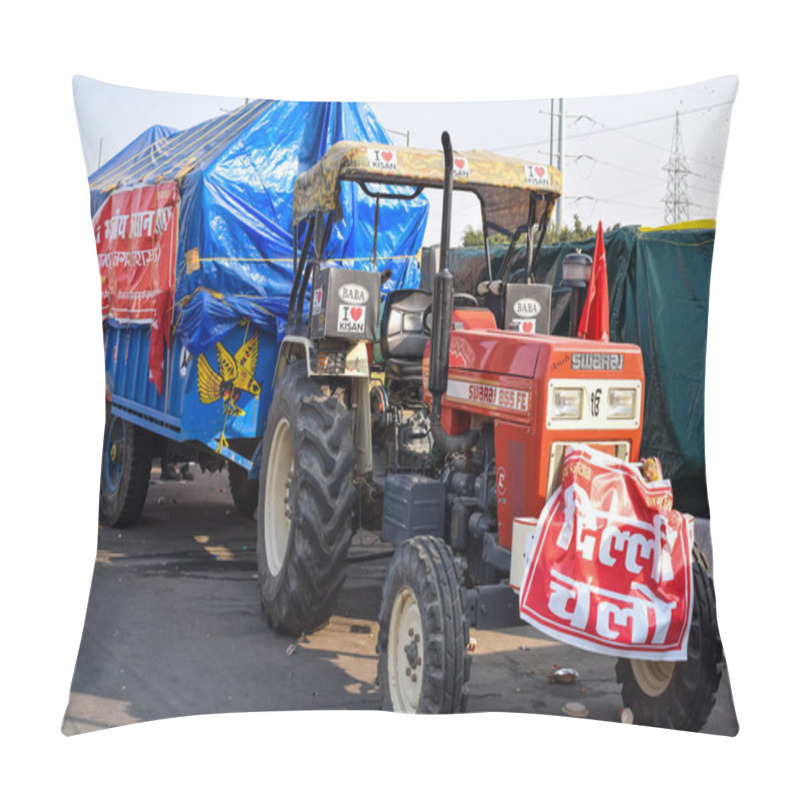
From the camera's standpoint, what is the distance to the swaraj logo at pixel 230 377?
4801 millimetres

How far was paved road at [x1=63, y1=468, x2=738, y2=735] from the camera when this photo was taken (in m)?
3.47

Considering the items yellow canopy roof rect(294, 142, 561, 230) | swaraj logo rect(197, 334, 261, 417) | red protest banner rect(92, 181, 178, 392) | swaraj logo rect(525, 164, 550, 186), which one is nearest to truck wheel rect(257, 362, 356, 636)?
swaraj logo rect(197, 334, 261, 417)

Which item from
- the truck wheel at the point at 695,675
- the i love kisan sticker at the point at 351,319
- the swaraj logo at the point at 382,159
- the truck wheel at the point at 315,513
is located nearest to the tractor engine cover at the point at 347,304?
the i love kisan sticker at the point at 351,319

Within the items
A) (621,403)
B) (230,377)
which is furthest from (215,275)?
(621,403)

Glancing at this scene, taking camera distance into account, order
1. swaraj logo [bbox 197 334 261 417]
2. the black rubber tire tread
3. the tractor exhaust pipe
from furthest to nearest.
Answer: the black rubber tire tread → swaraj logo [bbox 197 334 261 417] → the tractor exhaust pipe

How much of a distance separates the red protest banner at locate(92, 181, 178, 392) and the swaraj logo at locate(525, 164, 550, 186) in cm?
173

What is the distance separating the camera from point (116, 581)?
3.76 m

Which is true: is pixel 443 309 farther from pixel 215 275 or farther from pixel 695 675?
pixel 215 275

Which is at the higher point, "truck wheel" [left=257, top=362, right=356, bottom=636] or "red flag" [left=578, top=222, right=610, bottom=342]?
"red flag" [left=578, top=222, right=610, bottom=342]

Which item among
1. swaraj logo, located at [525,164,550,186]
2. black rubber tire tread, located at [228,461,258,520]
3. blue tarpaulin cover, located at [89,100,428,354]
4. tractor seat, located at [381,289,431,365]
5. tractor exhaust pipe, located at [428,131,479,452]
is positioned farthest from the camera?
black rubber tire tread, located at [228,461,258,520]

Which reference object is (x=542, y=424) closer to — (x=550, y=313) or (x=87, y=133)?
(x=550, y=313)

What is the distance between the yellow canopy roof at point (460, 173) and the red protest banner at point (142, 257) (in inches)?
36.1

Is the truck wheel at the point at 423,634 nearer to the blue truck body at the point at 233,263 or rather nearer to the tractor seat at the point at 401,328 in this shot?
the tractor seat at the point at 401,328

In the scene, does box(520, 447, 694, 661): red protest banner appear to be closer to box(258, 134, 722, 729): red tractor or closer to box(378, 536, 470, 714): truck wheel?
box(258, 134, 722, 729): red tractor
